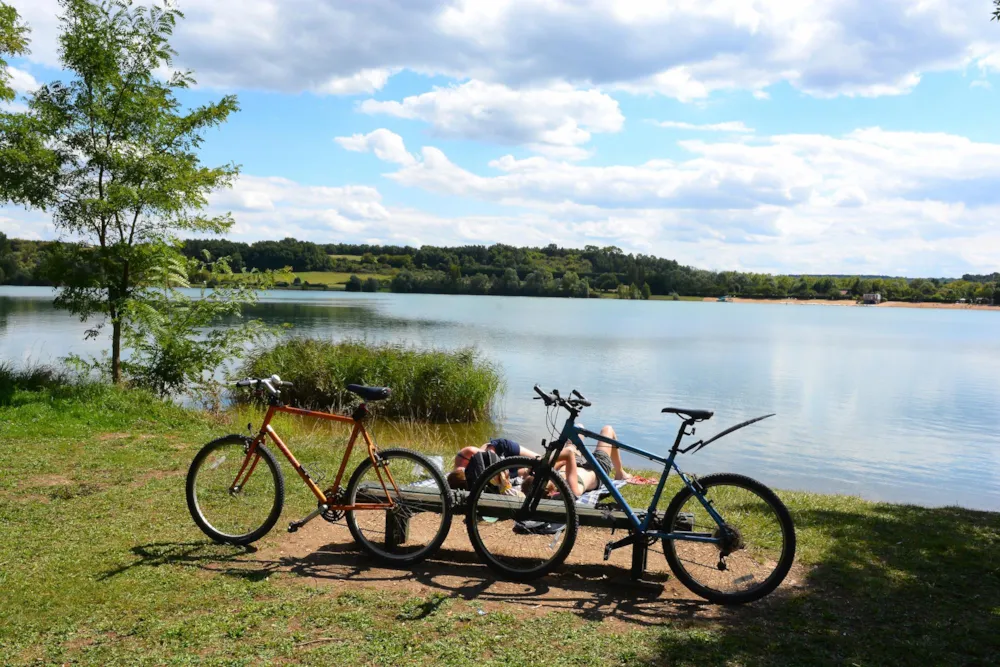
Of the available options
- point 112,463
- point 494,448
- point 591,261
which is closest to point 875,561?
point 494,448

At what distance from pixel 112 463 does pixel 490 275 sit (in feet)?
330

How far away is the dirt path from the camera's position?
4.71 metres

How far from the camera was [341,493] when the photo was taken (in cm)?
562

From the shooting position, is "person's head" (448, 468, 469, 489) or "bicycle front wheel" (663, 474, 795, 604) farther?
"person's head" (448, 468, 469, 489)

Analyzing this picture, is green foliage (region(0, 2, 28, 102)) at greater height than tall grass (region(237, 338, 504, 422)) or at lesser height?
greater

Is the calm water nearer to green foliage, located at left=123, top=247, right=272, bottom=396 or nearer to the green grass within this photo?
green foliage, located at left=123, top=247, right=272, bottom=396

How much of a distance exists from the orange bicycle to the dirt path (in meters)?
0.19

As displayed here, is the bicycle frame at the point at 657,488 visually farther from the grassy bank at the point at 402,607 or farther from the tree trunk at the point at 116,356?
the tree trunk at the point at 116,356

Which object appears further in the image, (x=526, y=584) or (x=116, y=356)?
(x=116, y=356)

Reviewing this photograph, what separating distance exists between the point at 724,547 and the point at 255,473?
144 inches

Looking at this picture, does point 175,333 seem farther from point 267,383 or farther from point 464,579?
point 464,579

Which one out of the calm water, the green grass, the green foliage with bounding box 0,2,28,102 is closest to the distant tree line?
the green grass

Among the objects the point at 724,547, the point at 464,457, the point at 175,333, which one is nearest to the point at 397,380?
the point at 175,333

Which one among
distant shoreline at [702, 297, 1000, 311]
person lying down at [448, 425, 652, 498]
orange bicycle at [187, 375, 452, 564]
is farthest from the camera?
distant shoreline at [702, 297, 1000, 311]
